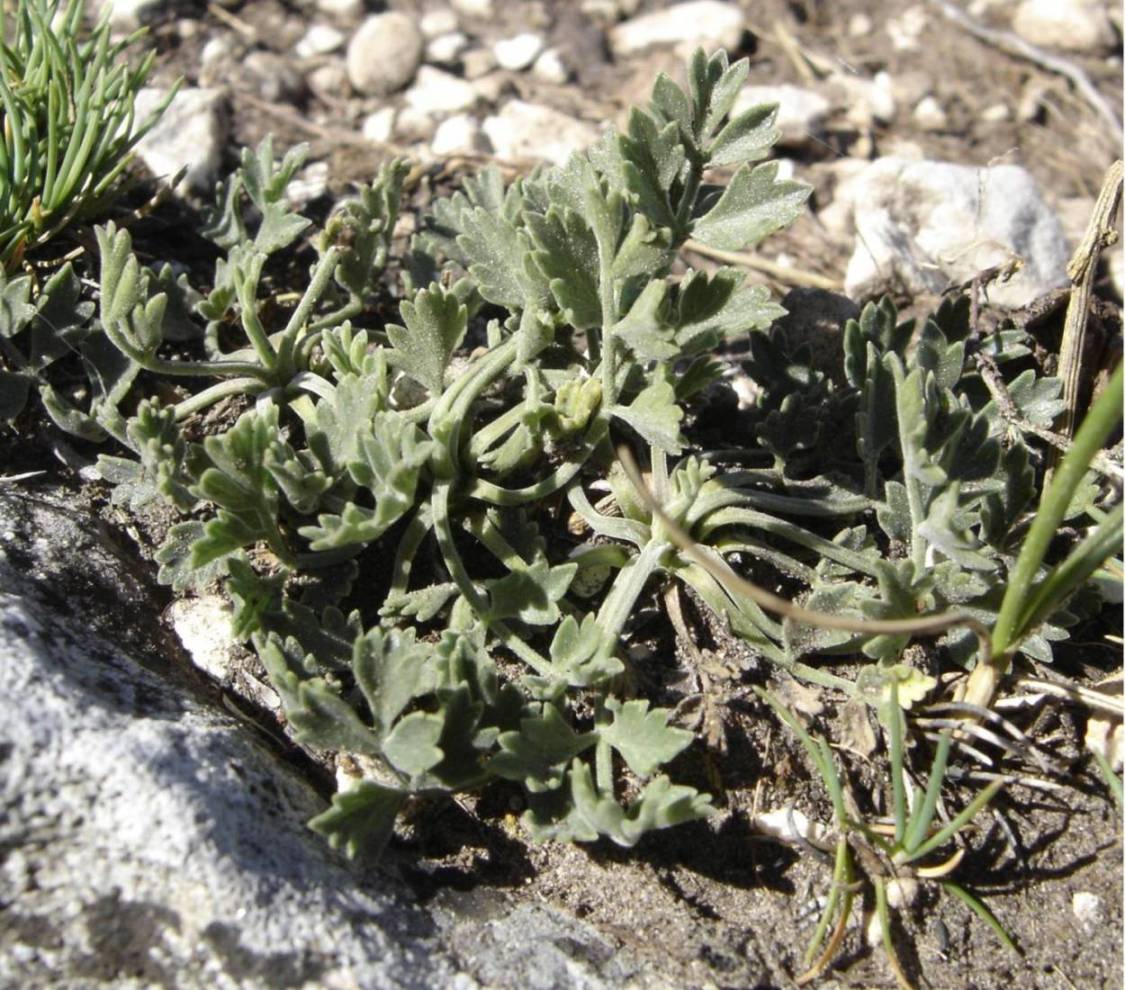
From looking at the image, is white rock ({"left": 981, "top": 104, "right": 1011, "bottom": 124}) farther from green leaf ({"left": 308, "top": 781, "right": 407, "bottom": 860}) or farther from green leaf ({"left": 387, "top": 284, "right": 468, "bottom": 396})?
green leaf ({"left": 308, "top": 781, "right": 407, "bottom": 860})

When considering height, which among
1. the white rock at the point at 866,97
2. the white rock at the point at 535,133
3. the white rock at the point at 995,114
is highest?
the white rock at the point at 535,133

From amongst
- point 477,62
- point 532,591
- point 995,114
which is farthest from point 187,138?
point 995,114

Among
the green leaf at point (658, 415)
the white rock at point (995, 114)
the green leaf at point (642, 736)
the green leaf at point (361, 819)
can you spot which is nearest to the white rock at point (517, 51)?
the white rock at point (995, 114)

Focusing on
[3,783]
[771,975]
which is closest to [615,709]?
[771,975]

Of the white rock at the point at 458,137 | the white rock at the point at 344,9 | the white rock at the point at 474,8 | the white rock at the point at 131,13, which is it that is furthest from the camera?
the white rock at the point at 474,8

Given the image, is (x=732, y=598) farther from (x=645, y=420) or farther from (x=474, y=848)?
(x=474, y=848)

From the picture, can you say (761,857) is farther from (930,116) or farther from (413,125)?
(930,116)

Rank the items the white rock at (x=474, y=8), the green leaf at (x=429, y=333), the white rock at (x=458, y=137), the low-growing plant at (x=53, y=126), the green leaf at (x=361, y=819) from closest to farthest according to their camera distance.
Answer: the green leaf at (x=361, y=819) < the green leaf at (x=429, y=333) < the low-growing plant at (x=53, y=126) < the white rock at (x=458, y=137) < the white rock at (x=474, y=8)

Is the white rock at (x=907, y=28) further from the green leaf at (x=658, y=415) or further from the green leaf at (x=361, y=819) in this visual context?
the green leaf at (x=361, y=819)
